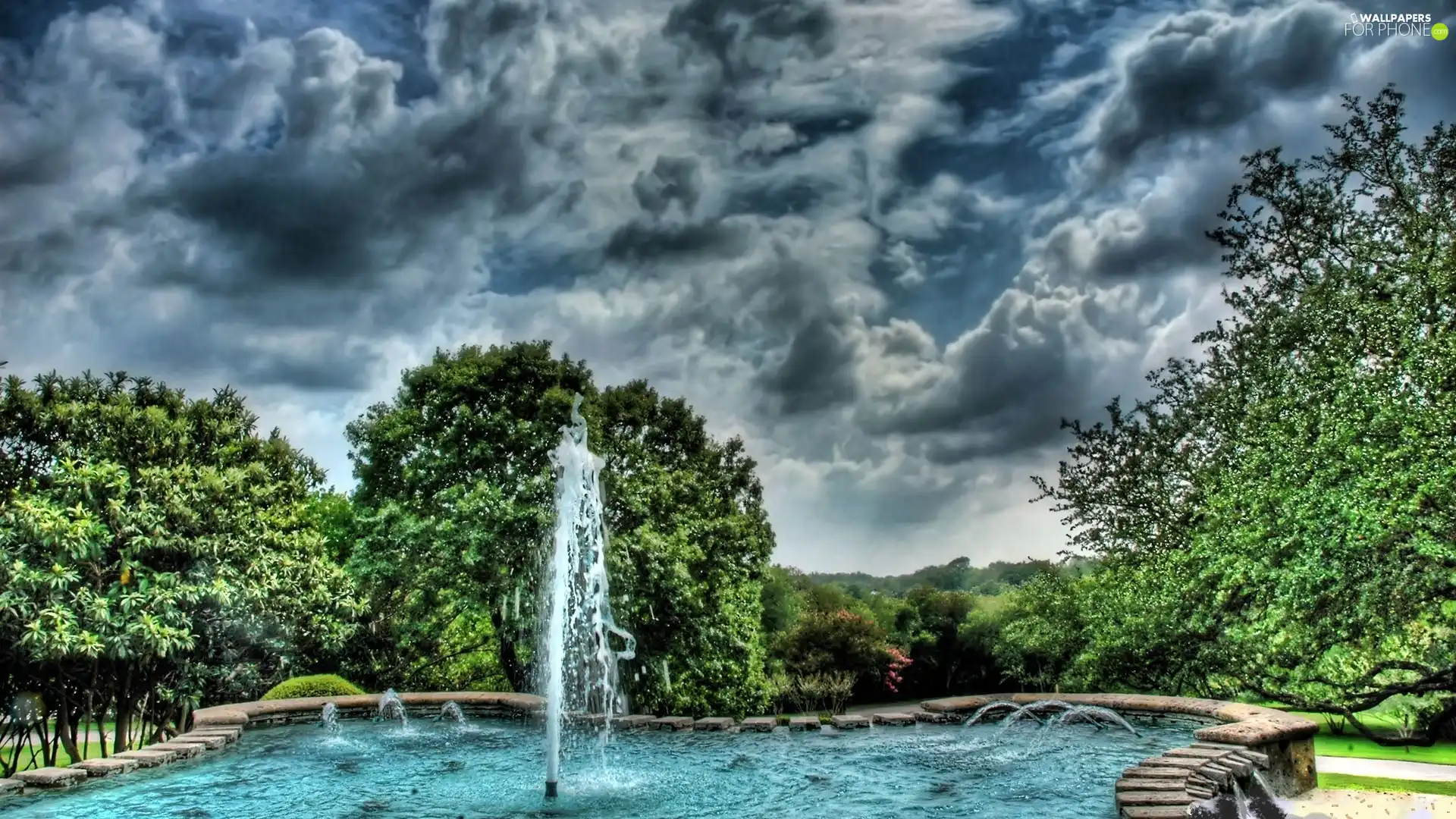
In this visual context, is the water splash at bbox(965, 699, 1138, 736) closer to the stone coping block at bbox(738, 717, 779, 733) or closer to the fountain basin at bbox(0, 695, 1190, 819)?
the fountain basin at bbox(0, 695, 1190, 819)

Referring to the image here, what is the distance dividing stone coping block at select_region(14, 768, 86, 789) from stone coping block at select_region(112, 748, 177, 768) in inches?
26.9

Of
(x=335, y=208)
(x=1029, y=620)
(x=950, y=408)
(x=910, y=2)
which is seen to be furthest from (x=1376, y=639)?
(x=335, y=208)

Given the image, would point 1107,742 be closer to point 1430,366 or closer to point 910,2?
point 1430,366

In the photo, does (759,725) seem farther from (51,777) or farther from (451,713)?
(51,777)

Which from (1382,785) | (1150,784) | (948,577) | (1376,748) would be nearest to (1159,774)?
(1150,784)

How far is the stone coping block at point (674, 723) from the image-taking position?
12965 millimetres

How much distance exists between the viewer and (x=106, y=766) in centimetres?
916

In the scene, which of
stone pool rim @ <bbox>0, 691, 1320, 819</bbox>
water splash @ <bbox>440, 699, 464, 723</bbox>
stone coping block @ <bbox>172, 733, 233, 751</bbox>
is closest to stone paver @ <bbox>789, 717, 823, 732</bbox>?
stone pool rim @ <bbox>0, 691, 1320, 819</bbox>

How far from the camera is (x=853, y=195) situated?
22.1 meters

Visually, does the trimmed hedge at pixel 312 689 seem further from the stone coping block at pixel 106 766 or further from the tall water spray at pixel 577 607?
the stone coping block at pixel 106 766

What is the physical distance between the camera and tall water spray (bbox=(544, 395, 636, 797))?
979 centimetres

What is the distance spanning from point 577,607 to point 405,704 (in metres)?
3.87

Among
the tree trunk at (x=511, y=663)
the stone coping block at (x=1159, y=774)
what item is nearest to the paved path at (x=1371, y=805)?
the stone coping block at (x=1159, y=774)

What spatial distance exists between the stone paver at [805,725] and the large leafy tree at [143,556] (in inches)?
335
